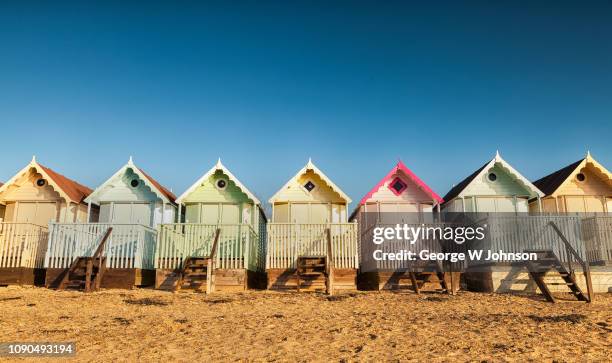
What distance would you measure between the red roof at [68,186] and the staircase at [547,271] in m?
19.2

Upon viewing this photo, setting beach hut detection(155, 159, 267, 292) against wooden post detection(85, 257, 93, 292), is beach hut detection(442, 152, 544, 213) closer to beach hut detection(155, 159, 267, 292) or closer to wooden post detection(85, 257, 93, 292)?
beach hut detection(155, 159, 267, 292)

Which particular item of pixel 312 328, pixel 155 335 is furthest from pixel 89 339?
pixel 312 328

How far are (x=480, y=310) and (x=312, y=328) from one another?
15.6ft

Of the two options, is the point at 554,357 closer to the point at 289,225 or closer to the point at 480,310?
the point at 480,310

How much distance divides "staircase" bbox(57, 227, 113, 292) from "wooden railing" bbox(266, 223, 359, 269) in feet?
18.9

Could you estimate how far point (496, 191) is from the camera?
74.0 ft

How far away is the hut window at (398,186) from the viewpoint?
2264 centimetres

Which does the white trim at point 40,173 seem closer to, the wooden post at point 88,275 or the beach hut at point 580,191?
the wooden post at point 88,275

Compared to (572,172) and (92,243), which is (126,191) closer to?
(92,243)

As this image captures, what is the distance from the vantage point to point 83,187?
987 inches

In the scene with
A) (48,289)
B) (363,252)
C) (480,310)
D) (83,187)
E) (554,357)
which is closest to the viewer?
(554,357)

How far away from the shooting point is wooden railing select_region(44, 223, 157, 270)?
16844mm

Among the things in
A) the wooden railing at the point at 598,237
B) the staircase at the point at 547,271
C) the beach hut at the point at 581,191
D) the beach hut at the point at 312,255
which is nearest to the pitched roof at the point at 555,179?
the beach hut at the point at 581,191

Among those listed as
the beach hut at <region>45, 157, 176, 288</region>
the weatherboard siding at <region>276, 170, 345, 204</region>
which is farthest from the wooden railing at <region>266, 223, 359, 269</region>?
the beach hut at <region>45, 157, 176, 288</region>
